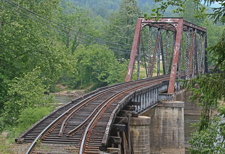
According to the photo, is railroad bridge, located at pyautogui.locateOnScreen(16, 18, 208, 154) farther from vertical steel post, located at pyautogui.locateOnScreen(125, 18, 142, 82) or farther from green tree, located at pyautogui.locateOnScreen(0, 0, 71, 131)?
green tree, located at pyautogui.locateOnScreen(0, 0, 71, 131)

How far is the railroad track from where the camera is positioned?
10.8 metres

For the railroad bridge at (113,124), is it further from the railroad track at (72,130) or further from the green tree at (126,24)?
the green tree at (126,24)

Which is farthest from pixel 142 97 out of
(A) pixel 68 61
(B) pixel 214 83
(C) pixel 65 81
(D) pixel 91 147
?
(C) pixel 65 81

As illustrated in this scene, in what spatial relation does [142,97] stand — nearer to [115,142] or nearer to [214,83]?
[115,142]

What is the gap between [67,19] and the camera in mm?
73812

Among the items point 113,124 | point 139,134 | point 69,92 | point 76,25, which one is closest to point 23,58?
point 139,134

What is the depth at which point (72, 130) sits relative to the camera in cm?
1229

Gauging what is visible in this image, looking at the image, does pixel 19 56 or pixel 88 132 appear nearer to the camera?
pixel 88 132

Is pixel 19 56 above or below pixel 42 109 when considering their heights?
above

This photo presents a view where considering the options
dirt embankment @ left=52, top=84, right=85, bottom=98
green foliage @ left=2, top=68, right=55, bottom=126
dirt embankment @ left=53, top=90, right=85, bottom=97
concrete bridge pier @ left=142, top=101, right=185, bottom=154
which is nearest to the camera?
green foliage @ left=2, top=68, right=55, bottom=126

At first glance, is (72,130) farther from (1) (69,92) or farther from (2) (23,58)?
(1) (69,92)

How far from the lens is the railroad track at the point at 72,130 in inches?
→ 426

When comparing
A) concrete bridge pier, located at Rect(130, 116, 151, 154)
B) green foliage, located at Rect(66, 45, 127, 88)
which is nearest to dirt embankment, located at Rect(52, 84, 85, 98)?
green foliage, located at Rect(66, 45, 127, 88)

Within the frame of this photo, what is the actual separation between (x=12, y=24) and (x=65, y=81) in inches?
1866
